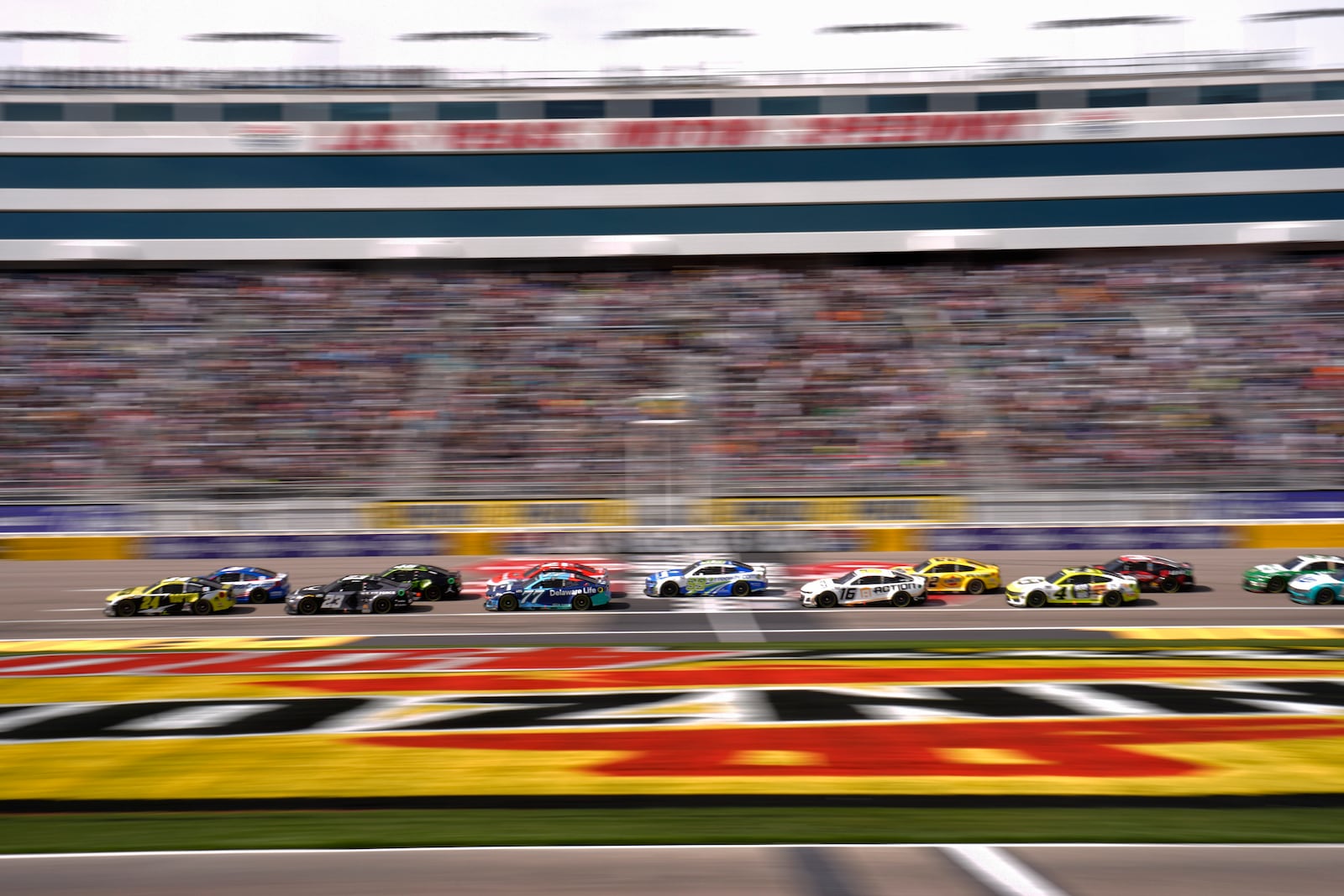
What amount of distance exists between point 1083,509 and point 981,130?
1595cm

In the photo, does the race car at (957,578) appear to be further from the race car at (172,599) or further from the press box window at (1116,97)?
the press box window at (1116,97)

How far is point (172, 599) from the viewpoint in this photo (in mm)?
18938

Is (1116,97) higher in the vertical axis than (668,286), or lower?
higher

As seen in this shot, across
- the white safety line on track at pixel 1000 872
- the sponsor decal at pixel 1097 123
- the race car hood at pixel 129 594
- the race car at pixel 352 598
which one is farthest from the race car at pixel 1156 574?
the sponsor decal at pixel 1097 123

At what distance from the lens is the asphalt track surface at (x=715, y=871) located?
6191mm

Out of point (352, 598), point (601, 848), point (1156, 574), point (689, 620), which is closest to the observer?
Answer: point (601, 848)

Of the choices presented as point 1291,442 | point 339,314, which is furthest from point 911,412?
point 339,314

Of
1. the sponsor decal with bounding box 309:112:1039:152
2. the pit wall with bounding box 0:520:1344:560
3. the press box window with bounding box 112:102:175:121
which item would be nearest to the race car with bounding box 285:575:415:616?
the pit wall with bounding box 0:520:1344:560

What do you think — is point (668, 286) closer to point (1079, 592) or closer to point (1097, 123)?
point (1097, 123)

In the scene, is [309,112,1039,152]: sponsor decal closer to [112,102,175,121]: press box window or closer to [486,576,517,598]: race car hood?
[112,102,175,121]: press box window

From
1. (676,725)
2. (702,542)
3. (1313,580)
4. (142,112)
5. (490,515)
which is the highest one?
(142,112)

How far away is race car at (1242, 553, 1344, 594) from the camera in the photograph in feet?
63.9

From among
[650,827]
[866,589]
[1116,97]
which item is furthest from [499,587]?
[1116,97]

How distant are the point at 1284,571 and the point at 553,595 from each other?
1515 cm
